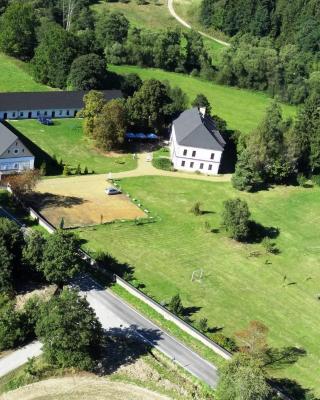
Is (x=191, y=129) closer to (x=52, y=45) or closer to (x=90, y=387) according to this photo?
(x=52, y=45)

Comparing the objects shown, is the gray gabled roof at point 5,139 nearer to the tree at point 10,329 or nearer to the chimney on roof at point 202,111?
the chimney on roof at point 202,111

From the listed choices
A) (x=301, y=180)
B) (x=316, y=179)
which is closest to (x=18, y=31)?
(x=301, y=180)

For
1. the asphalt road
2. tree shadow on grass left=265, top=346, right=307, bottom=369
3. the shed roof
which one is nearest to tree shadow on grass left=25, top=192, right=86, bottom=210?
the asphalt road

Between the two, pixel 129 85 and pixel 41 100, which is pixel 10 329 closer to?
pixel 41 100

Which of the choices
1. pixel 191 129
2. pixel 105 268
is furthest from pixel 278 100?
pixel 105 268

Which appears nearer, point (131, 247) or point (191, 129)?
point (131, 247)

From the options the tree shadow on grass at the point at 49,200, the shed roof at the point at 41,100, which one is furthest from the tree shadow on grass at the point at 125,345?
the shed roof at the point at 41,100
